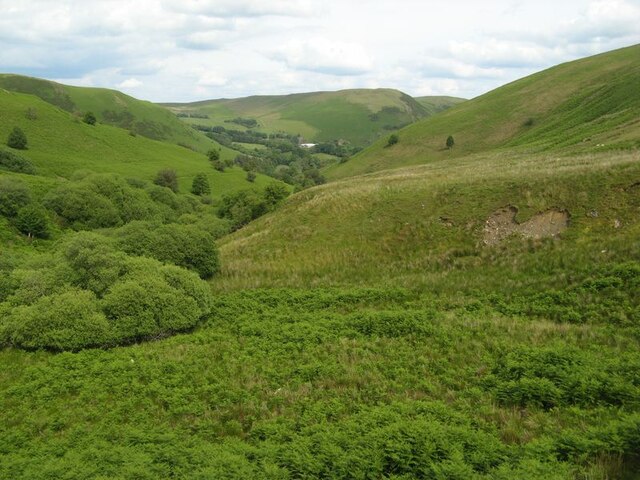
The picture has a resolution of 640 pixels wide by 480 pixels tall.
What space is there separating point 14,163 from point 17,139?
1746 cm

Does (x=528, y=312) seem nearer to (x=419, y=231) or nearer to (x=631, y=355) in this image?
(x=631, y=355)

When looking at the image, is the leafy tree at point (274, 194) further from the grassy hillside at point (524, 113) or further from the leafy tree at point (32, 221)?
the grassy hillside at point (524, 113)

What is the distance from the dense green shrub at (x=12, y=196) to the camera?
49719mm

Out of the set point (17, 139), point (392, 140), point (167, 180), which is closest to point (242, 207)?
point (167, 180)

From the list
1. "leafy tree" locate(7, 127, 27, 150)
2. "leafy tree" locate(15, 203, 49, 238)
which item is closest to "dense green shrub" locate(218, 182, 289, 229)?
"leafy tree" locate(15, 203, 49, 238)

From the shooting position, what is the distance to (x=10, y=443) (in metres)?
10.9

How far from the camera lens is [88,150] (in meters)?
105

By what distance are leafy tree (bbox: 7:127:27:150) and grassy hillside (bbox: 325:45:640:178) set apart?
6620cm

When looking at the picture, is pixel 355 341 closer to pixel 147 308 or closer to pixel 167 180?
pixel 147 308

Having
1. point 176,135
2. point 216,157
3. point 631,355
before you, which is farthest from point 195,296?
point 176,135

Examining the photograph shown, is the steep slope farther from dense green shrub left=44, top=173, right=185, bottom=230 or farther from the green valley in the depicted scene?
dense green shrub left=44, top=173, right=185, bottom=230

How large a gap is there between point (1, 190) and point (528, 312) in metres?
55.6

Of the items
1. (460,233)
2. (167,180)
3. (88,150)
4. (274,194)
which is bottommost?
(460,233)

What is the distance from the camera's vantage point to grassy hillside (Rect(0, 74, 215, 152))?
161750 mm
